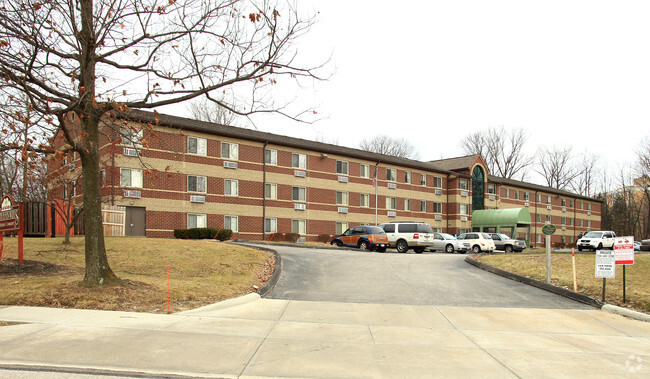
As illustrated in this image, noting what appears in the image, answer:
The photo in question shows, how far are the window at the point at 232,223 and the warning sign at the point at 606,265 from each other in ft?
89.5

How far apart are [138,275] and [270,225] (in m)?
25.0

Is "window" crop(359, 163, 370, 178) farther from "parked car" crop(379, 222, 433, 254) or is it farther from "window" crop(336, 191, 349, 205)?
"parked car" crop(379, 222, 433, 254)

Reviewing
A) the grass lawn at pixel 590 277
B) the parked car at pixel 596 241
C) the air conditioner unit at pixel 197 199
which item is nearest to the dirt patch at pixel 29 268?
the grass lawn at pixel 590 277

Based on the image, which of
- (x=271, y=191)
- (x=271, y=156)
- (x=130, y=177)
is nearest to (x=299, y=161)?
(x=271, y=156)

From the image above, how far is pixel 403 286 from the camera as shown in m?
14.2

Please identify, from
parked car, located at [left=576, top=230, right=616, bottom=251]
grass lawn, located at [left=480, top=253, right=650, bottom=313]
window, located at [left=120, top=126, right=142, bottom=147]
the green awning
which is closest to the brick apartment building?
the green awning

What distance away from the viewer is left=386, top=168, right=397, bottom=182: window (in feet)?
158

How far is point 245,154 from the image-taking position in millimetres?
37188

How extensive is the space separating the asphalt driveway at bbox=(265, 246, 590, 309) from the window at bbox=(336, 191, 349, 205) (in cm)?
2354

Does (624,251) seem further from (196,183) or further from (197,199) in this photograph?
(196,183)

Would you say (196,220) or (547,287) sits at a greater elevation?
(196,220)

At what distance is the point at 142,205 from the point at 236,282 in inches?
833

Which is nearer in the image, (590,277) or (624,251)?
(624,251)

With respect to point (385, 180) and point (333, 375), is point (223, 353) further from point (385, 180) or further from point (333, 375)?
point (385, 180)
